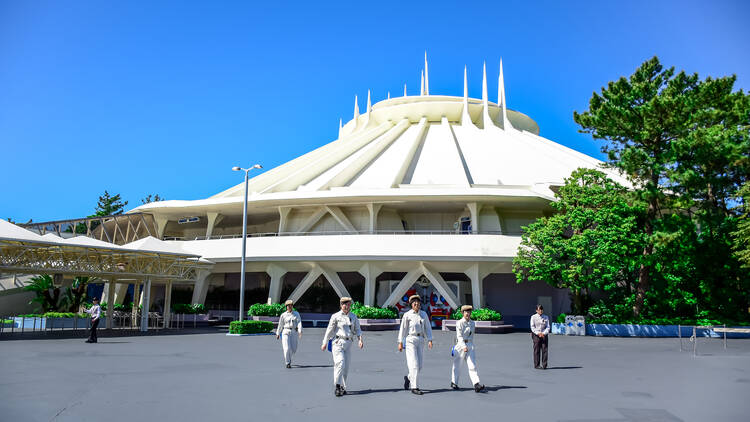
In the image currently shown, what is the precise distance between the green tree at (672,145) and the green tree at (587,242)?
3.24 feet

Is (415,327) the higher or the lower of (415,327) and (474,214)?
the lower

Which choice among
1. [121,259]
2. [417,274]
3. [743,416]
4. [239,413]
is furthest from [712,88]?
[121,259]

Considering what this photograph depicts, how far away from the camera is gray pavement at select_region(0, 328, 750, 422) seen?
7.37 meters

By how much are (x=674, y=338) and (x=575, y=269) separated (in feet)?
17.3

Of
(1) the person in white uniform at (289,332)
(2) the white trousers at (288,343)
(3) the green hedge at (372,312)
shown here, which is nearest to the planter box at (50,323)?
(3) the green hedge at (372,312)

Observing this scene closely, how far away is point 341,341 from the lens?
30.5ft

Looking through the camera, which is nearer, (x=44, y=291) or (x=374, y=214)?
(x=44, y=291)

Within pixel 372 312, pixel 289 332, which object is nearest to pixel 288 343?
pixel 289 332

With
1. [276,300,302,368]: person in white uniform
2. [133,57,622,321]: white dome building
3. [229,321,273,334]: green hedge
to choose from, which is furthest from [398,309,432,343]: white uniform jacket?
[133,57,622,321]: white dome building

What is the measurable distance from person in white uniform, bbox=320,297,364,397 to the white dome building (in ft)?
71.5

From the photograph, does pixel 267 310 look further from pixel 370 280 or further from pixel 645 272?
pixel 645 272

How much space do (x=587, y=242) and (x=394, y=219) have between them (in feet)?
47.6

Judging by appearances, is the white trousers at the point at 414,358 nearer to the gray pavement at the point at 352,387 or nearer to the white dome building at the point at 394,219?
the gray pavement at the point at 352,387

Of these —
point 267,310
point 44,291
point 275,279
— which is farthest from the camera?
point 275,279
